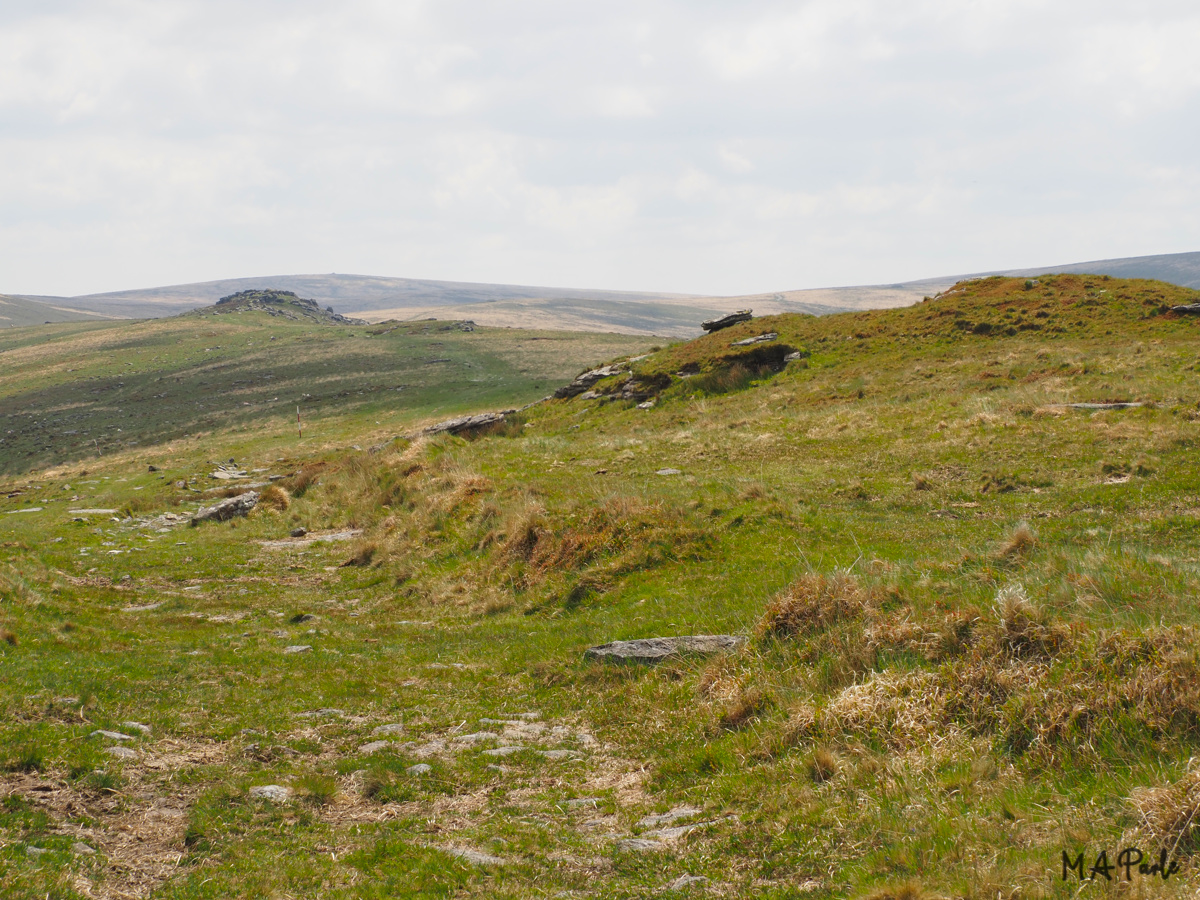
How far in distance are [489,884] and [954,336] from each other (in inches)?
1747

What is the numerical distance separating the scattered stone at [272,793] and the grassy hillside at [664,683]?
0.06 metres

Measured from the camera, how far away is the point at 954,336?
139 feet

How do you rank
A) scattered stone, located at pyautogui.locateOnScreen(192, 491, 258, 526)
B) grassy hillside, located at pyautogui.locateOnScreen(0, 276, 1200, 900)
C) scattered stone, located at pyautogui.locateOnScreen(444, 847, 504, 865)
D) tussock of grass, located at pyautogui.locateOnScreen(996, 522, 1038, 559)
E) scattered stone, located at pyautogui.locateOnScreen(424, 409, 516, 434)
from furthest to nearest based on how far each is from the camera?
scattered stone, located at pyautogui.locateOnScreen(424, 409, 516, 434), scattered stone, located at pyautogui.locateOnScreen(192, 491, 258, 526), tussock of grass, located at pyautogui.locateOnScreen(996, 522, 1038, 559), scattered stone, located at pyautogui.locateOnScreen(444, 847, 504, 865), grassy hillside, located at pyautogui.locateOnScreen(0, 276, 1200, 900)

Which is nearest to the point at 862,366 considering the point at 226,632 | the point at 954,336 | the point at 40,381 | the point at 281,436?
the point at 954,336

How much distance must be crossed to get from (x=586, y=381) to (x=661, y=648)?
1655 inches

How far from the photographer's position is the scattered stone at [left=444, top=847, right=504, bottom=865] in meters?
6.66

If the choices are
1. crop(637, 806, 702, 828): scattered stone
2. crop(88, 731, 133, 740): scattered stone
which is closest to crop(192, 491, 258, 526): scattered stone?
crop(88, 731, 133, 740): scattered stone

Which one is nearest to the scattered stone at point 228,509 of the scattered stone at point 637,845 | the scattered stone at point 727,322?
the scattered stone at point 637,845

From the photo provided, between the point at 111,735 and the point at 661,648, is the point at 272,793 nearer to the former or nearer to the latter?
the point at 111,735

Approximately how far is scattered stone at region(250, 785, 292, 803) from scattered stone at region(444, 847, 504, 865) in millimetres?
2474

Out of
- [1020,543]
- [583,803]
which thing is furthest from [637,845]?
[1020,543]

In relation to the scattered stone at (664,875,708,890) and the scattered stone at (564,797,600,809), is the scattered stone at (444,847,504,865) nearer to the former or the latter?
the scattered stone at (564,797,600,809)

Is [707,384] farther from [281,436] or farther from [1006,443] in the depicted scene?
[281,436]

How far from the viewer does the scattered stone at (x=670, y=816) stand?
24.1 feet
